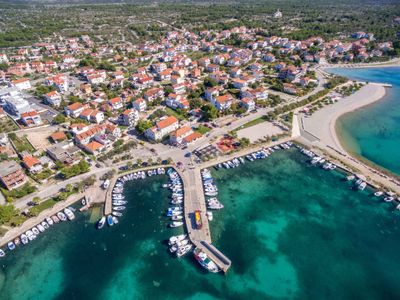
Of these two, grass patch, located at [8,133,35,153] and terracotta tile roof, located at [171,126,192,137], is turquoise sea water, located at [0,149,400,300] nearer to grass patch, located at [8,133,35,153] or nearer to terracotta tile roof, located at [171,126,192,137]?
terracotta tile roof, located at [171,126,192,137]

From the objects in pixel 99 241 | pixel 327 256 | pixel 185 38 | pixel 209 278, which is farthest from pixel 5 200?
pixel 185 38

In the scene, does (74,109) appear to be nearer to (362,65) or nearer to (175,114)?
(175,114)

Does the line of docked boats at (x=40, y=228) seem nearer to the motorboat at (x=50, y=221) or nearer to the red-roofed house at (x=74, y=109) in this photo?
the motorboat at (x=50, y=221)

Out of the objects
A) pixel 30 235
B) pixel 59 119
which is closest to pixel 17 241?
pixel 30 235

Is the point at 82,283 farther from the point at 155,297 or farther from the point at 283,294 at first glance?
the point at 283,294

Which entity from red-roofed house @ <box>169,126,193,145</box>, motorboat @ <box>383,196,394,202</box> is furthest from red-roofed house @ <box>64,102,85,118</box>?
motorboat @ <box>383,196,394,202</box>

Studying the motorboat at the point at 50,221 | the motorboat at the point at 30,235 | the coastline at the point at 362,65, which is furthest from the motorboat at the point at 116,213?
the coastline at the point at 362,65
